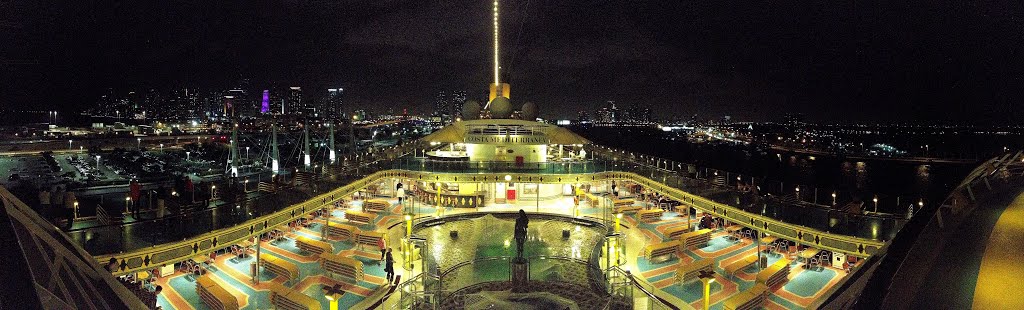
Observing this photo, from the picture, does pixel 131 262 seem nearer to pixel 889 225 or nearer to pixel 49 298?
pixel 49 298

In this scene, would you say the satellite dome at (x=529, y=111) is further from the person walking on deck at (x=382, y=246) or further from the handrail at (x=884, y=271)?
the handrail at (x=884, y=271)

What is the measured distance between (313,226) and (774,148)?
483 feet

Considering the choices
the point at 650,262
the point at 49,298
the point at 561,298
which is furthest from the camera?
the point at 650,262

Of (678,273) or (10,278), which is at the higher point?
(10,278)

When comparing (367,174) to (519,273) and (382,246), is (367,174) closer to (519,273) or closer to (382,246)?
(382,246)

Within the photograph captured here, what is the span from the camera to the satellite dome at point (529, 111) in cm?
3844

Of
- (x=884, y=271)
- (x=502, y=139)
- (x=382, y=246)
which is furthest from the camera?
(x=502, y=139)

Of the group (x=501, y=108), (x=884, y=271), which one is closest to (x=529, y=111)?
(x=501, y=108)

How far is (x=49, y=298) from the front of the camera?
2889 millimetres

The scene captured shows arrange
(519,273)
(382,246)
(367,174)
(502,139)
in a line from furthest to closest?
(502,139) < (367,174) < (382,246) < (519,273)

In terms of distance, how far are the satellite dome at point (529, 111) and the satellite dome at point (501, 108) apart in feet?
6.69

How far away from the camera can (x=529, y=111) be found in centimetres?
3862

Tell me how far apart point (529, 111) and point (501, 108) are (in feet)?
10.6

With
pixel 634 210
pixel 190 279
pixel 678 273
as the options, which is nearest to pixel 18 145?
pixel 190 279
